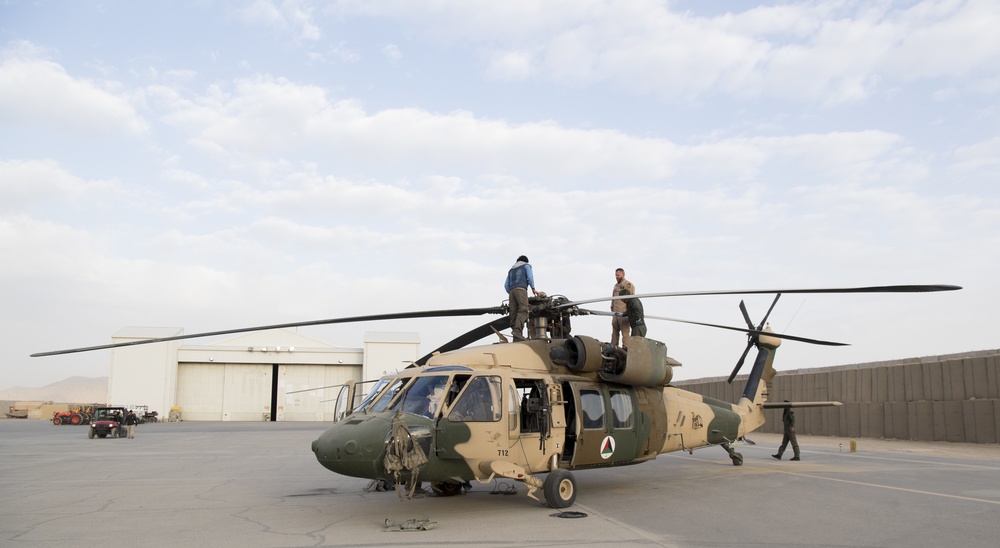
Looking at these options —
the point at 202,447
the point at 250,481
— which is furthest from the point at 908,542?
the point at 202,447

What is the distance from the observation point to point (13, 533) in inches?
337

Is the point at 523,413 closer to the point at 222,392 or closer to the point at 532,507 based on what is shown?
the point at 532,507

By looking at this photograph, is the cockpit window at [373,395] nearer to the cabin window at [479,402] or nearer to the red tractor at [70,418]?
the cabin window at [479,402]

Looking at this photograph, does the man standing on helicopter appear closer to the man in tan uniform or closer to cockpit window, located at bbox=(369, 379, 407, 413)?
the man in tan uniform

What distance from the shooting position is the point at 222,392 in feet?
181

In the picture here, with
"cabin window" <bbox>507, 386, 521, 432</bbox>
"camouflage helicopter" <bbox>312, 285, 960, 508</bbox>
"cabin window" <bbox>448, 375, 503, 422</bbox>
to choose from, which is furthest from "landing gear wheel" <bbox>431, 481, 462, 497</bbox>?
"cabin window" <bbox>448, 375, 503, 422</bbox>

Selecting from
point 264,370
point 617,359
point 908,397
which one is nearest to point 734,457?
point 617,359

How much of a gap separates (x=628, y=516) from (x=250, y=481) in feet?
27.1

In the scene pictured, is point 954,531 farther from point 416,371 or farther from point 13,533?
point 13,533

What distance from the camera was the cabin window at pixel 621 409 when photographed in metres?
11.8

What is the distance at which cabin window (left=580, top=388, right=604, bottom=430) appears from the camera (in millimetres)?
11250

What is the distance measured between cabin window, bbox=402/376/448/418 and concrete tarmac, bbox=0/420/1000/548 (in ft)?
4.71

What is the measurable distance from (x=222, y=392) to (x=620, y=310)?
49.0 m

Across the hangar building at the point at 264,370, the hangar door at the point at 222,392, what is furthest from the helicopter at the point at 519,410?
the hangar door at the point at 222,392
